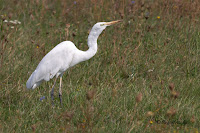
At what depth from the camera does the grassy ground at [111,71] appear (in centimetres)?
331

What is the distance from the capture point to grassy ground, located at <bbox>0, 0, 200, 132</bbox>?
3.31 meters

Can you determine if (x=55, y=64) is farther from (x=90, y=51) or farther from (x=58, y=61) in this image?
(x=90, y=51)

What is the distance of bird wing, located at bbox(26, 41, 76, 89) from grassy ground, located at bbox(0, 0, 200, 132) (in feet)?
0.59

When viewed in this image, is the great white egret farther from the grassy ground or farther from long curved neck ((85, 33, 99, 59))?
the grassy ground

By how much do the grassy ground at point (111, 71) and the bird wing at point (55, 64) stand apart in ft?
0.59

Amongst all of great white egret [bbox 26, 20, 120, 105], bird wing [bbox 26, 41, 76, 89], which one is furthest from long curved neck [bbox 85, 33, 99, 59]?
bird wing [bbox 26, 41, 76, 89]

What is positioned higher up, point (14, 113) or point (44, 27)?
point (44, 27)

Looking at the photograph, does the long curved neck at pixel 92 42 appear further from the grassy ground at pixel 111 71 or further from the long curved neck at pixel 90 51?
the grassy ground at pixel 111 71

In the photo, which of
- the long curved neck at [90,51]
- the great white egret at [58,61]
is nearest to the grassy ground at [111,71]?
the great white egret at [58,61]

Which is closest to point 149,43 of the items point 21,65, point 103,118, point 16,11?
point 21,65

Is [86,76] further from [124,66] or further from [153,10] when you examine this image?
[153,10]

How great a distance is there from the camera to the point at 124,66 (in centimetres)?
464

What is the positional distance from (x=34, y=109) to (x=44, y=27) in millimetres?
2963

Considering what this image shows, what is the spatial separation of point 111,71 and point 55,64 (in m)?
0.82
